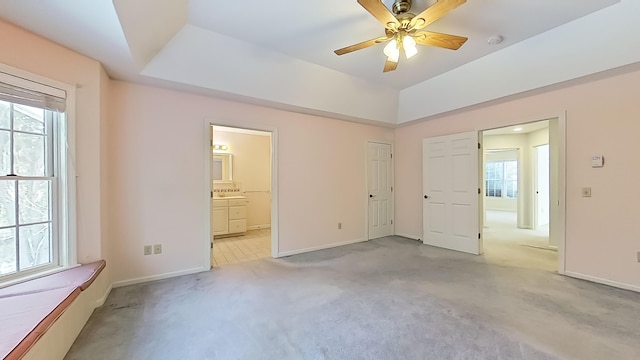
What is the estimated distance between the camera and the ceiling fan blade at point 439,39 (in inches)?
95.3

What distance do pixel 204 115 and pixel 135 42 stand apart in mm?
1232

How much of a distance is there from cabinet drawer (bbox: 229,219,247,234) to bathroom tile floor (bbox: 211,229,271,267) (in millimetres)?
135

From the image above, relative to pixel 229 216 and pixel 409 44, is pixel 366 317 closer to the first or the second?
pixel 409 44

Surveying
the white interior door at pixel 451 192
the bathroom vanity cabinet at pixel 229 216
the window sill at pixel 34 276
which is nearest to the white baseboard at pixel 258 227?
the bathroom vanity cabinet at pixel 229 216

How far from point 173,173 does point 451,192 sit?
4203 millimetres

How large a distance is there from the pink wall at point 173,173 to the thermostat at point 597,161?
3.55m

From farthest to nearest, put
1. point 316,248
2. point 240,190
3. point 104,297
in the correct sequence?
1. point 240,190
2. point 316,248
3. point 104,297

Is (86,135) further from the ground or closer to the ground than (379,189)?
further from the ground

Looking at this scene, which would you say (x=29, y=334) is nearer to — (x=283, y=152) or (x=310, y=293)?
(x=310, y=293)

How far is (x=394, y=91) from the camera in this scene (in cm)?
475

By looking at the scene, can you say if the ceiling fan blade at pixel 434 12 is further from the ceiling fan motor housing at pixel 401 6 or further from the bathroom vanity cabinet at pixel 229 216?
the bathroom vanity cabinet at pixel 229 216

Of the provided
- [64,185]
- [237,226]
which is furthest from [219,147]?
[64,185]

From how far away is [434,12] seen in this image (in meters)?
2.11

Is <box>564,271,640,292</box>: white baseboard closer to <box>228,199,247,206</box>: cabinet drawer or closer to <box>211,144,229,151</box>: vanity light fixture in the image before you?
<box>228,199,247,206</box>: cabinet drawer
